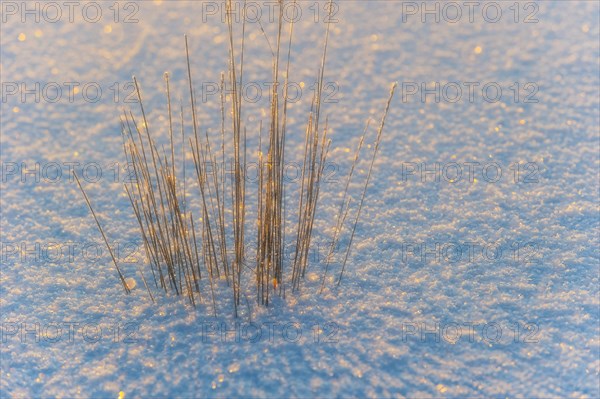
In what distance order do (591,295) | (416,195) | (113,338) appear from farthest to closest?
(416,195) < (591,295) < (113,338)

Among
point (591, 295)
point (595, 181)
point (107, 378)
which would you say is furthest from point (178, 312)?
point (595, 181)

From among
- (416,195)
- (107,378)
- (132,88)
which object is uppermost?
(132,88)

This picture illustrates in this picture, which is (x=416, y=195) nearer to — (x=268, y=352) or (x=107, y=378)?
(x=268, y=352)

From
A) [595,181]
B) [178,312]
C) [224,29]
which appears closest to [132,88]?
[224,29]

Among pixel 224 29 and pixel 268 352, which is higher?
pixel 224 29

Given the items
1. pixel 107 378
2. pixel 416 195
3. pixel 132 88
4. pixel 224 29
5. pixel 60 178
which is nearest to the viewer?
pixel 107 378

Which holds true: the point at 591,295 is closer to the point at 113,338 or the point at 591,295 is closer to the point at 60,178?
the point at 113,338

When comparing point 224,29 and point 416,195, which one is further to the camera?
point 224,29
